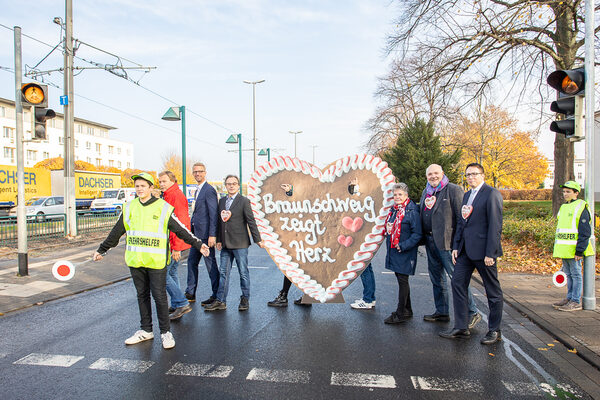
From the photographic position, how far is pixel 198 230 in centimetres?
596

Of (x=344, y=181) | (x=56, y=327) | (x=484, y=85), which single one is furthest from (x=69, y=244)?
(x=484, y=85)

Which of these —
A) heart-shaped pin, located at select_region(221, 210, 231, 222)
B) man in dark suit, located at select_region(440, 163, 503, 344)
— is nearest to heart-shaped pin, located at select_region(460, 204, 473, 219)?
man in dark suit, located at select_region(440, 163, 503, 344)

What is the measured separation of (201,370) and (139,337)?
1.14m

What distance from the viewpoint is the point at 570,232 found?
555 centimetres

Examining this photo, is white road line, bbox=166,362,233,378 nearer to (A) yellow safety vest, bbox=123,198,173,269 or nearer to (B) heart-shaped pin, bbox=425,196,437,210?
(A) yellow safety vest, bbox=123,198,173,269

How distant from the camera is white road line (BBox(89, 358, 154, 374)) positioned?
3.80 metres

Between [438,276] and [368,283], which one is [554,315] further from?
[368,283]

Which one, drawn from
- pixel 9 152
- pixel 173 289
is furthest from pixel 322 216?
pixel 9 152

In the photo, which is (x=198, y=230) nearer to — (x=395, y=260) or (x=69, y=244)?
(x=395, y=260)

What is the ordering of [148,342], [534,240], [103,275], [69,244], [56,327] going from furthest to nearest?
1. [69,244]
2. [534,240]
3. [103,275]
4. [56,327]
5. [148,342]

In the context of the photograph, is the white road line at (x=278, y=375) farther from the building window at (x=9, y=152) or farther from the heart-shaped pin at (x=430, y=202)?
the building window at (x=9, y=152)

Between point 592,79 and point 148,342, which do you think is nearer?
point 148,342

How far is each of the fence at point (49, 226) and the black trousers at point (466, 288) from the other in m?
11.7

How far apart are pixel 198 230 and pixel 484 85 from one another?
12109 millimetres
